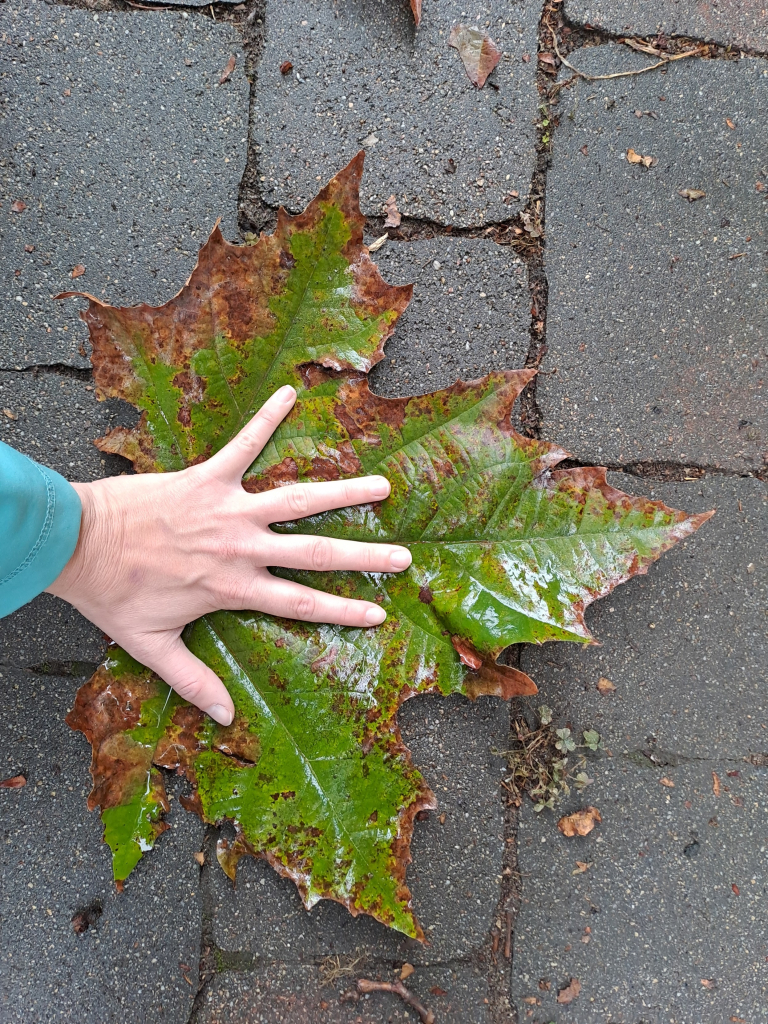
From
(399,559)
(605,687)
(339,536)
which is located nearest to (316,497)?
(339,536)

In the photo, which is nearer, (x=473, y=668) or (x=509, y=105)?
(x=473, y=668)

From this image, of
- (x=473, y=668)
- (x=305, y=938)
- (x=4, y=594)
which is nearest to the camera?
(x=4, y=594)

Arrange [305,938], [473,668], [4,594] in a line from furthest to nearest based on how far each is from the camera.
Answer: [305,938] → [473,668] → [4,594]

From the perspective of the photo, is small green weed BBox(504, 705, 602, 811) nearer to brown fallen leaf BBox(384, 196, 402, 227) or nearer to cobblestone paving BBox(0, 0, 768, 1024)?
cobblestone paving BBox(0, 0, 768, 1024)

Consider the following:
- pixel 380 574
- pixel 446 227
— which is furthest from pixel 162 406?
pixel 446 227

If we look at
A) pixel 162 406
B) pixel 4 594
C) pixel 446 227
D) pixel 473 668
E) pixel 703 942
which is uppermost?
pixel 446 227

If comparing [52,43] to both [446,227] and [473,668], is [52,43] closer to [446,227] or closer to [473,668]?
[446,227]

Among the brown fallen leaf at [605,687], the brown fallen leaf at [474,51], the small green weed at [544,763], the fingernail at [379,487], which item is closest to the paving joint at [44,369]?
the fingernail at [379,487]
